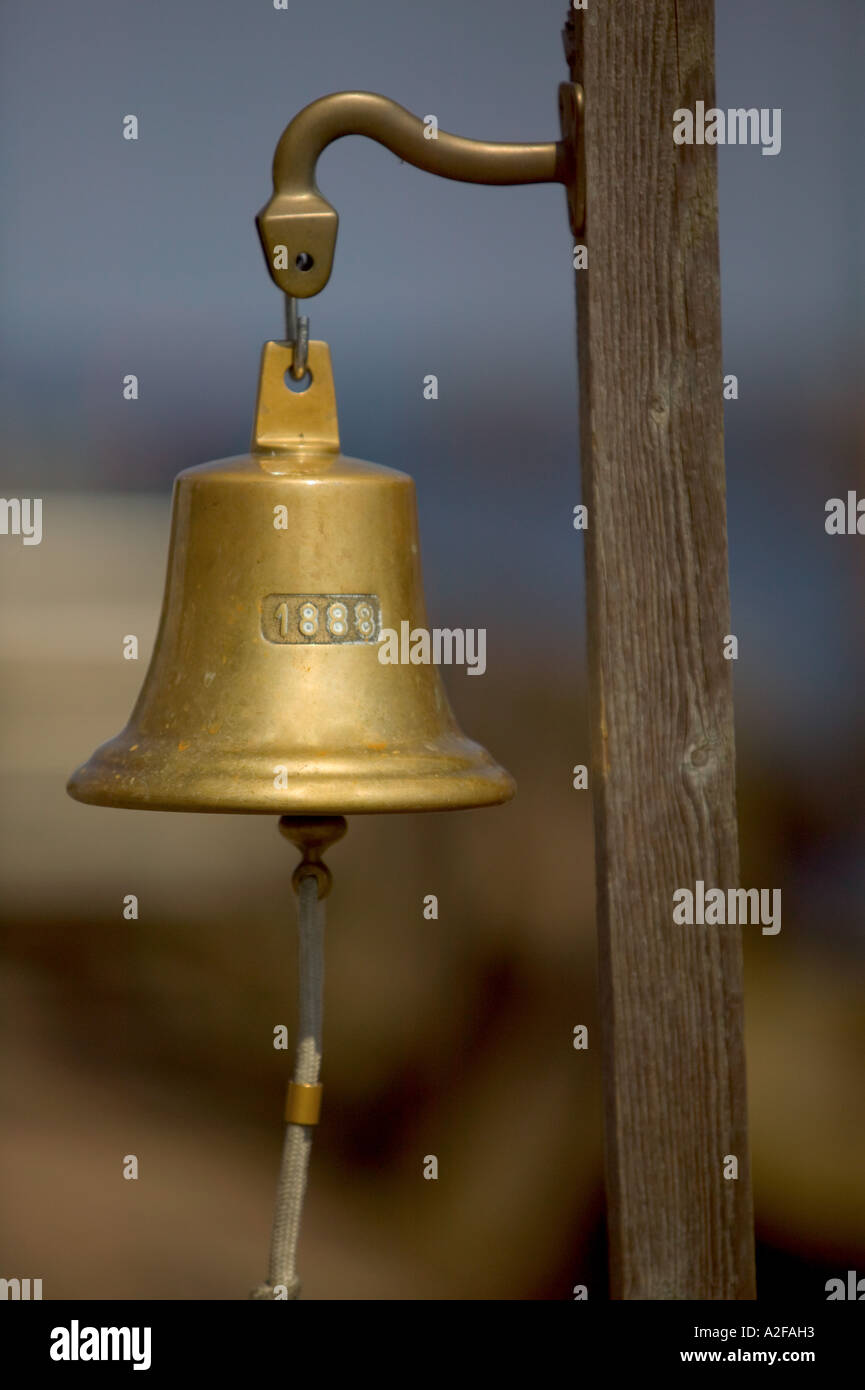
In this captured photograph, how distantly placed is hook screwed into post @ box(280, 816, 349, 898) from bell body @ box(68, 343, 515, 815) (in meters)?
0.07

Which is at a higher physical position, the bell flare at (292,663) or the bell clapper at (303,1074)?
the bell flare at (292,663)

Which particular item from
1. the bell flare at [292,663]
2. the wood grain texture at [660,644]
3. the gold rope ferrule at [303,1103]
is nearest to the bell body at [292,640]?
the bell flare at [292,663]

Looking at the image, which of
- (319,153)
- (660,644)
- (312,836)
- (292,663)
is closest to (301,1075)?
(312,836)

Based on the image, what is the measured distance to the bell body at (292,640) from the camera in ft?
3.69

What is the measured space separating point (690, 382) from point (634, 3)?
0.27 meters

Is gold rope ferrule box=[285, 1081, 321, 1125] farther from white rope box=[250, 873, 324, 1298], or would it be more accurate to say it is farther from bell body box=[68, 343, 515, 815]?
bell body box=[68, 343, 515, 815]

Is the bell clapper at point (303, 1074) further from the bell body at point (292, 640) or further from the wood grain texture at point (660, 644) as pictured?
the wood grain texture at point (660, 644)

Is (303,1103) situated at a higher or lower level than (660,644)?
lower

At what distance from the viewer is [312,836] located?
117 cm

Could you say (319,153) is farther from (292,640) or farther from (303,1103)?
(303,1103)

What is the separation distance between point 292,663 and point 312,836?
0.42 feet

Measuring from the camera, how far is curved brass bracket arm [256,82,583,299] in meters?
1.16

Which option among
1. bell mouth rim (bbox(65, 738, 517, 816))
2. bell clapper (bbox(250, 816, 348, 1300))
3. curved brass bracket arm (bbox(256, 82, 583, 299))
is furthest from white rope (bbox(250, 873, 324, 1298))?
curved brass bracket arm (bbox(256, 82, 583, 299))

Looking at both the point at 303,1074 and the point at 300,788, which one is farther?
the point at 303,1074
